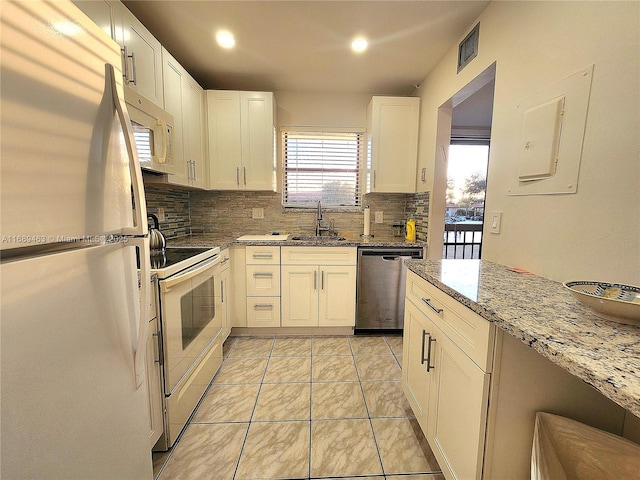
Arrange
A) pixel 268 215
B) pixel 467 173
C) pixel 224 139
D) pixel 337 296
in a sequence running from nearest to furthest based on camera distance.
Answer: pixel 337 296 < pixel 224 139 < pixel 268 215 < pixel 467 173

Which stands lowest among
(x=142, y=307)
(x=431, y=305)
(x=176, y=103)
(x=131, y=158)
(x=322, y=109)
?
(x=431, y=305)

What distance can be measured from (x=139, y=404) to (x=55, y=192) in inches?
29.0

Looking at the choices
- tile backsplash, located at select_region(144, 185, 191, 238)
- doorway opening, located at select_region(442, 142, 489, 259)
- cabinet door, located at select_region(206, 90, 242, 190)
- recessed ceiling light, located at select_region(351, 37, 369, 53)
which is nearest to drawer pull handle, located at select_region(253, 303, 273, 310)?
tile backsplash, located at select_region(144, 185, 191, 238)

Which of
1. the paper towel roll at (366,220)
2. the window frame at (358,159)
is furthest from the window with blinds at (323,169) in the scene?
the paper towel roll at (366,220)

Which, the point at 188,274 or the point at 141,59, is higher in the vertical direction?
the point at 141,59

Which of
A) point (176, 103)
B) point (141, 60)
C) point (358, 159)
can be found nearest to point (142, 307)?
point (141, 60)

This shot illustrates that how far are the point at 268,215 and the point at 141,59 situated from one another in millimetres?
1719

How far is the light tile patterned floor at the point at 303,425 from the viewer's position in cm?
128

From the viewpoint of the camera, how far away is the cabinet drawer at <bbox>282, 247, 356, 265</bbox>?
8.09 feet

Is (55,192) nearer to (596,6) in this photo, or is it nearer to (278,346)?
(596,6)

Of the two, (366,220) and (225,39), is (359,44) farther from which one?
(366,220)

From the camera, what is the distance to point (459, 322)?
1.03 meters

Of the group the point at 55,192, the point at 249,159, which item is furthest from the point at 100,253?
the point at 249,159

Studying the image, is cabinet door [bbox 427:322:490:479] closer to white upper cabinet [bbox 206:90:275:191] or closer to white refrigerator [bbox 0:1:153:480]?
white refrigerator [bbox 0:1:153:480]
